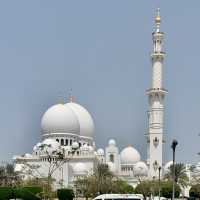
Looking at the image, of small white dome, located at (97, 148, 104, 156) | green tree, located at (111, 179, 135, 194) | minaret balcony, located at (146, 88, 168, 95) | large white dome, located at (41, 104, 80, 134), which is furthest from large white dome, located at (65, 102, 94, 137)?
green tree, located at (111, 179, 135, 194)

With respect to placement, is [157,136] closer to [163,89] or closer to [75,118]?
[163,89]

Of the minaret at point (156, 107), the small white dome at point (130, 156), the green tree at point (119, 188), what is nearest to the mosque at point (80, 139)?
the minaret at point (156, 107)

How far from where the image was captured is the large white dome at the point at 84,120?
94875mm

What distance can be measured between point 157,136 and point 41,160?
652 inches

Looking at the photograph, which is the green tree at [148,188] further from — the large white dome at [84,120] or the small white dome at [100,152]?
the large white dome at [84,120]

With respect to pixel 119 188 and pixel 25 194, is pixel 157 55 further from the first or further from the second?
pixel 25 194

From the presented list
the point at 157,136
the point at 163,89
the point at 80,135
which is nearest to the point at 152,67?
the point at 163,89

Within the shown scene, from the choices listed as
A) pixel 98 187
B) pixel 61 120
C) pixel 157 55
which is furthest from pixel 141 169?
pixel 98 187

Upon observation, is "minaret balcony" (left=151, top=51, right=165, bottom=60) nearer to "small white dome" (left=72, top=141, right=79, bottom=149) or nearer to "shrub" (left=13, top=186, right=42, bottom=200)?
"small white dome" (left=72, top=141, right=79, bottom=149)

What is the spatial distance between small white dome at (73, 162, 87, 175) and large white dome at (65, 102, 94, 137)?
8.79m

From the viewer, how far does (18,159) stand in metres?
89.9

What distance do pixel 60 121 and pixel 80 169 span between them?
26.0 feet

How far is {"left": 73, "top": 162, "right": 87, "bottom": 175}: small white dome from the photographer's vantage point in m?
85.6

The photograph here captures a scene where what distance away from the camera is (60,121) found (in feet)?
294
